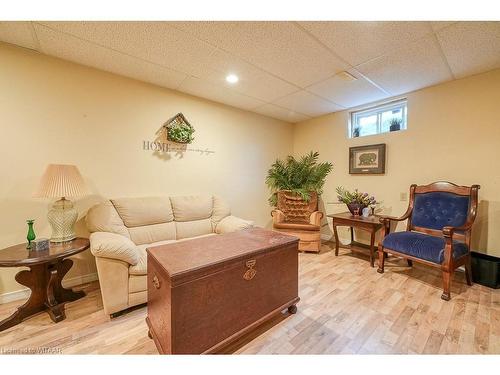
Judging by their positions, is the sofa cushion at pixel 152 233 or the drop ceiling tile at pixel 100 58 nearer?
the drop ceiling tile at pixel 100 58

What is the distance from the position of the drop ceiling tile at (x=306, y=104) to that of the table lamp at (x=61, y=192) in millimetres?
2758

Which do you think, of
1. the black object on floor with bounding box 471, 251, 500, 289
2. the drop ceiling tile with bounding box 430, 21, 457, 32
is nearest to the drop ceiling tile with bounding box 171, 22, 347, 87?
the drop ceiling tile with bounding box 430, 21, 457, 32

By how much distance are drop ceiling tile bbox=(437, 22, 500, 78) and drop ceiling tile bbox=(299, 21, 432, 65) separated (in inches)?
9.2

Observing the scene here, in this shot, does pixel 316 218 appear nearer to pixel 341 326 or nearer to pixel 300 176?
pixel 300 176

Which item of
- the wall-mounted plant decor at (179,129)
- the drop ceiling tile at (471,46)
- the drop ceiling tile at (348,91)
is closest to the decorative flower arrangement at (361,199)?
the drop ceiling tile at (348,91)

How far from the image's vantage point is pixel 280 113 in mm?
3854

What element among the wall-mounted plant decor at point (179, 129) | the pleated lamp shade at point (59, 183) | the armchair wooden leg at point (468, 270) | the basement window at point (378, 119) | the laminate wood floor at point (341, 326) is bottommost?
the laminate wood floor at point (341, 326)

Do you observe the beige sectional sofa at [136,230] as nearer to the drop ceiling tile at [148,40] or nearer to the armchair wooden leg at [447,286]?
the drop ceiling tile at [148,40]

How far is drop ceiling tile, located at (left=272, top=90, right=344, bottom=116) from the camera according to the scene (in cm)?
306

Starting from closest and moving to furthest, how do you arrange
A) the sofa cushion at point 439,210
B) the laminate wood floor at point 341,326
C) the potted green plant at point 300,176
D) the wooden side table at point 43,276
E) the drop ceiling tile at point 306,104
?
the laminate wood floor at point 341,326 → the wooden side table at point 43,276 → the sofa cushion at point 439,210 → the drop ceiling tile at point 306,104 → the potted green plant at point 300,176

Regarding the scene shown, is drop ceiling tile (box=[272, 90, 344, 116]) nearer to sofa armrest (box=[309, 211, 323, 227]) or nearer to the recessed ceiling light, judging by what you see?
the recessed ceiling light

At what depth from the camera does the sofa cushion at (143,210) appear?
7.61ft

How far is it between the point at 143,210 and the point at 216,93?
186cm

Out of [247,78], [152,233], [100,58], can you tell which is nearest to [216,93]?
[247,78]
